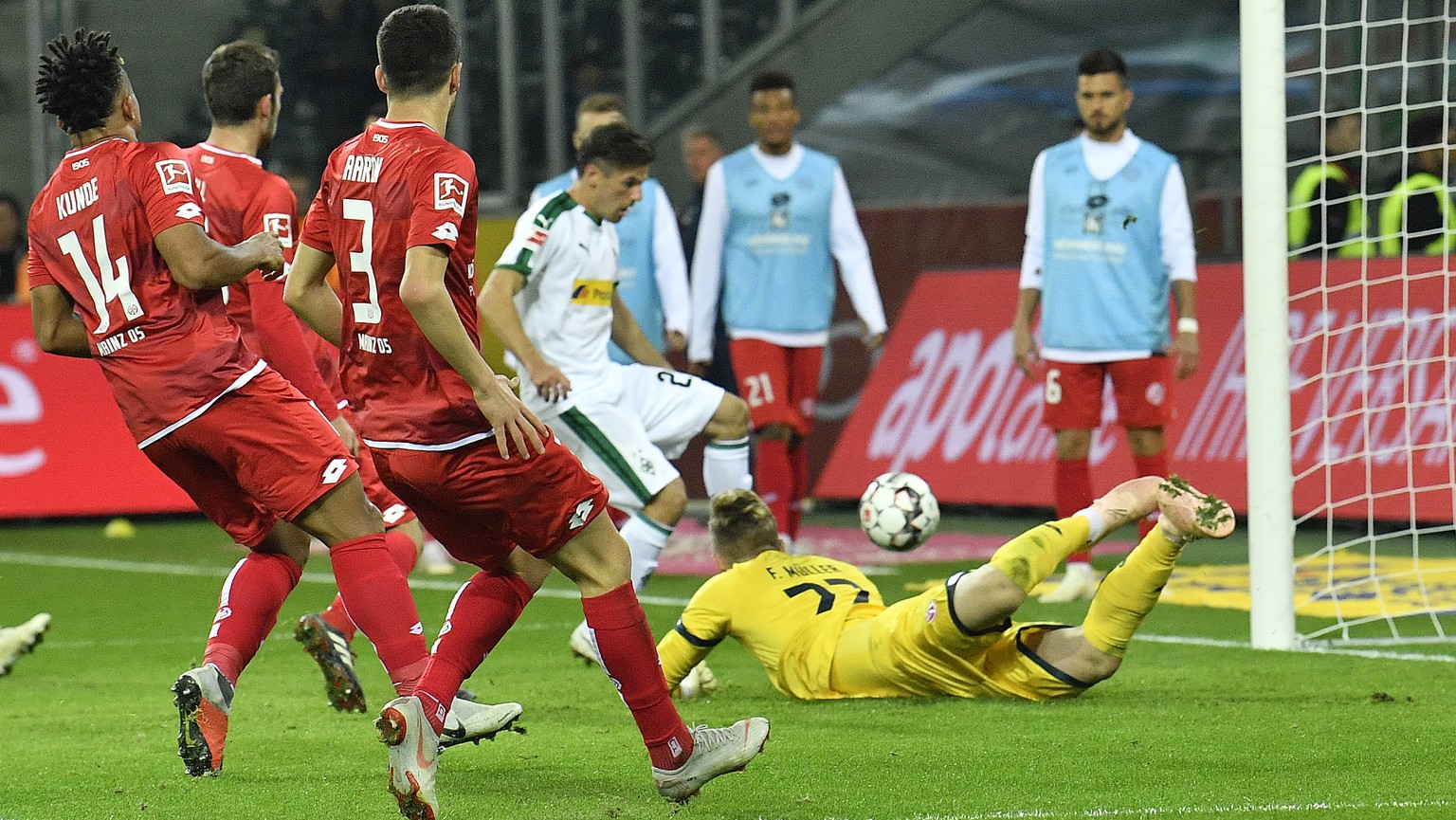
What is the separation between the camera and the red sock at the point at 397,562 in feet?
20.9

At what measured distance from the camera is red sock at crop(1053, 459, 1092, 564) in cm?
888

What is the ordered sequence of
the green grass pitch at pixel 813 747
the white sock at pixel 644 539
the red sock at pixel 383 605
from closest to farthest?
1. the green grass pitch at pixel 813 747
2. the red sock at pixel 383 605
3. the white sock at pixel 644 539

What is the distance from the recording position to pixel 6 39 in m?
17.6

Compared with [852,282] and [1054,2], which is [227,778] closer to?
[852,282]

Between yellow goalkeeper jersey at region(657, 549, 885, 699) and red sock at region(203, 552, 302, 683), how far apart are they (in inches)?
46.0

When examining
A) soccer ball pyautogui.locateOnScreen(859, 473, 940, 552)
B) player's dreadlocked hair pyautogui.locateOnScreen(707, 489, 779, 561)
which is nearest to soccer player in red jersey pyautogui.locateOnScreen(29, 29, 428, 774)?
player's dreadlocked hair pyautogui.locateOnScreen(707, 489, 779, 561)

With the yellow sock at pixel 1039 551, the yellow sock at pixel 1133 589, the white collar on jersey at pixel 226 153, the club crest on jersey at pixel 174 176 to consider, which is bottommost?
the yellow sock at pixel 1133 589

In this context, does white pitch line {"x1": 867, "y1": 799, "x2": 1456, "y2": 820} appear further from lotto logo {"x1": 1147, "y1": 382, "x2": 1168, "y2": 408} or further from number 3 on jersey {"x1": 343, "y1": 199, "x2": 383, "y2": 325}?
lotto logo {"x1": 1147, "y1": 382, "x2": 1168, "y2": 408}

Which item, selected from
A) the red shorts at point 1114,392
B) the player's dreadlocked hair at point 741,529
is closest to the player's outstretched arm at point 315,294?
the player's dreadlocked hair at point 741,529

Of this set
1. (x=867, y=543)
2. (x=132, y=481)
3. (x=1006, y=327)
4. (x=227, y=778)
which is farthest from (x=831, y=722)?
(x=132, y=481)

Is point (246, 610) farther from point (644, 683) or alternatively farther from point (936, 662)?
point (936, 662)

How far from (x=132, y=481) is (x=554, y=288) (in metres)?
6.27

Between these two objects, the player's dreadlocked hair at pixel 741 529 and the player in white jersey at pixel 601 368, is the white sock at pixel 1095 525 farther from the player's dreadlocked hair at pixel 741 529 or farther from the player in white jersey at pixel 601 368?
the player in white jersey at pixel 601 368

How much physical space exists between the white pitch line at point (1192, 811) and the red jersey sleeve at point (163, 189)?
2.36 m
